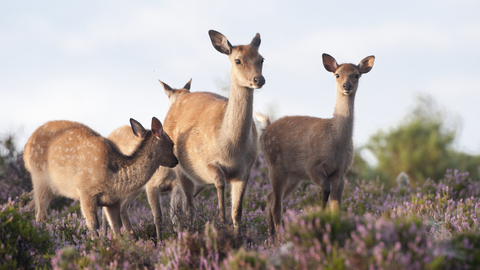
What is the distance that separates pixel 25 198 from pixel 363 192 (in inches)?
278

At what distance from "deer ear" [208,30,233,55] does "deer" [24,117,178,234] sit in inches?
55.0

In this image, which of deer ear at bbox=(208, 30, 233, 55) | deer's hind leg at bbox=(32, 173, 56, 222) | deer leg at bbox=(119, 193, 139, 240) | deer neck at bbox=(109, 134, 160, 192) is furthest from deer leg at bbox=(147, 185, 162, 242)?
deer ear at bbox=(208, 30, 233, 55)

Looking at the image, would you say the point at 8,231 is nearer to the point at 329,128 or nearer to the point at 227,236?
the point at 227,236

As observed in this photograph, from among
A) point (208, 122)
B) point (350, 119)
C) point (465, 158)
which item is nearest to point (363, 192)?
point (350, 119)

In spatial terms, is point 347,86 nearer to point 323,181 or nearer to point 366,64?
point 366,64

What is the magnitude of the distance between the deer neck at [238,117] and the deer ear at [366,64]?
6.43 ft

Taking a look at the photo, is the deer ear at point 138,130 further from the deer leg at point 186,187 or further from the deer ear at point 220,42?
the deer ear at point 220,42

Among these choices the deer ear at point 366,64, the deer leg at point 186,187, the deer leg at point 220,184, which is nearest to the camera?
the deer leg at point 220,184

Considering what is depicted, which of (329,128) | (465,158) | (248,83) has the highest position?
(248,83)

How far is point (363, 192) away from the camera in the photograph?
33.3ft

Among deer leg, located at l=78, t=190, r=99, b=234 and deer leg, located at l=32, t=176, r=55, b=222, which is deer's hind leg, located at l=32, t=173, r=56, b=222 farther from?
deer leg, located at l=78, t=190, r=99, b=234

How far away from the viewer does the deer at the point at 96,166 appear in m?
6.14

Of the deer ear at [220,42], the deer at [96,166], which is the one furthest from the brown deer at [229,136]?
the deer at [96,166]

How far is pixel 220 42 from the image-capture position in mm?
6387
